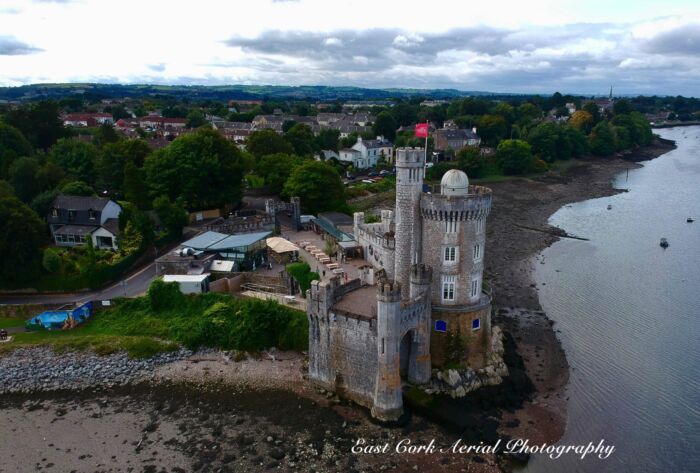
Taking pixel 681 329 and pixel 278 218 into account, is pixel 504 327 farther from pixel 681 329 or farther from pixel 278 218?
pixel 278 218

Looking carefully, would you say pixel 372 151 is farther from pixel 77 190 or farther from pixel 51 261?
pixel 51 261

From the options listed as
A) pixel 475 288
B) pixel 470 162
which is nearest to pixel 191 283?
pixel 475 288

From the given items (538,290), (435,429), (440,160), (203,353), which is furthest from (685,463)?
(440,160)

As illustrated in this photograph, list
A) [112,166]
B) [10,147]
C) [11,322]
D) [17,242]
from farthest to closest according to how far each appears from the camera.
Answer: [10,147]
[112,166]
[17,242]
[11,322]

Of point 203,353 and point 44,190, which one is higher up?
point 44,190

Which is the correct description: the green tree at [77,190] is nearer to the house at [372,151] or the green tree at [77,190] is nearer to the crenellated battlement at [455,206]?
the crenellated battlement at [455,206]

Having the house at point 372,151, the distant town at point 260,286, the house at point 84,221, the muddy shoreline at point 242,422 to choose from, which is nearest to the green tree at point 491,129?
the house at point 372,151
